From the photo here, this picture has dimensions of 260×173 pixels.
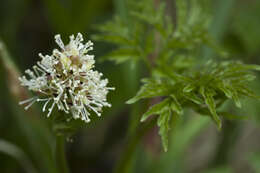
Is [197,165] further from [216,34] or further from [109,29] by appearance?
[109,29]

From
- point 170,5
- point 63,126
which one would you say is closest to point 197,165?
point 170,5

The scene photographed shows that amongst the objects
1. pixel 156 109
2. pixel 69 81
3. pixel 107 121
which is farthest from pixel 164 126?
pixel 107 121

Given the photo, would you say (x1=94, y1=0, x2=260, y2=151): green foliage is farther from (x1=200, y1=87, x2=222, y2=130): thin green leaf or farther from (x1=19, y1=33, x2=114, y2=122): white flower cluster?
(x1=19, y1=33, x2=114, y2=122): white flower cluster

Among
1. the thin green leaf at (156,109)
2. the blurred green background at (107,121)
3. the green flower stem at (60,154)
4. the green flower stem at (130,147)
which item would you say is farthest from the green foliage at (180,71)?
the blurred green background at (107,121)

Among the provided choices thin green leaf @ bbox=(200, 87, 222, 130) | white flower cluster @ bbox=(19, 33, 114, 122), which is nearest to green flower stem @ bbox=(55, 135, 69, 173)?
white flower cluster @ bbox=(19, 33, 114, 122)

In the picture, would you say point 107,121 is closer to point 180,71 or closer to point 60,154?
point 180,71
